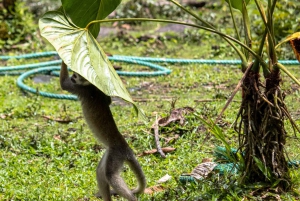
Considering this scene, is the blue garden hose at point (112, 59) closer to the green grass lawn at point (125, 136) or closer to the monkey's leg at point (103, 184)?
the green grass lawn at point (125, 136)

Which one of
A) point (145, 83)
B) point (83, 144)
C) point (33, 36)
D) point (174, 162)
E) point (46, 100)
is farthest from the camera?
point (33, 36)

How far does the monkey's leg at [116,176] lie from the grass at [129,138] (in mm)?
288

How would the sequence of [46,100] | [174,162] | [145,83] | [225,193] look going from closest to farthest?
[225,193]
[174,162]
[46,100]
[145,83]

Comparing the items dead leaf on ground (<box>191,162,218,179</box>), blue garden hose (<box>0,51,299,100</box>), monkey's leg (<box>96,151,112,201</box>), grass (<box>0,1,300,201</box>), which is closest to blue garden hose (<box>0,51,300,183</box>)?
blue garden hose (<box>0,51,299,100</box>)

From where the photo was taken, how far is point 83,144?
678cm

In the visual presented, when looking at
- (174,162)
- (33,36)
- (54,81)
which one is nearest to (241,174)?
(174,162)

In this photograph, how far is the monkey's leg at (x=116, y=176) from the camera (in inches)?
194

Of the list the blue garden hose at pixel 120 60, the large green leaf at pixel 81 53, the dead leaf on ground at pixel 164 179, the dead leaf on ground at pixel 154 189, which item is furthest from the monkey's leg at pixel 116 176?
the blue garden hose at pixel 120 60

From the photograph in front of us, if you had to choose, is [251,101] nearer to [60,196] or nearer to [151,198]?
[151,198]

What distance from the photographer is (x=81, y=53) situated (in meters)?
3.93

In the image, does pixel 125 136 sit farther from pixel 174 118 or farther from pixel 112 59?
pixel 112 59

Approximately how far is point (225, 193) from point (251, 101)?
76 cm

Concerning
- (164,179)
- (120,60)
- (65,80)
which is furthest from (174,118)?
(120,60)

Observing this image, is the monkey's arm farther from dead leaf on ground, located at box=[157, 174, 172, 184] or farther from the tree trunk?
the tree trunk
